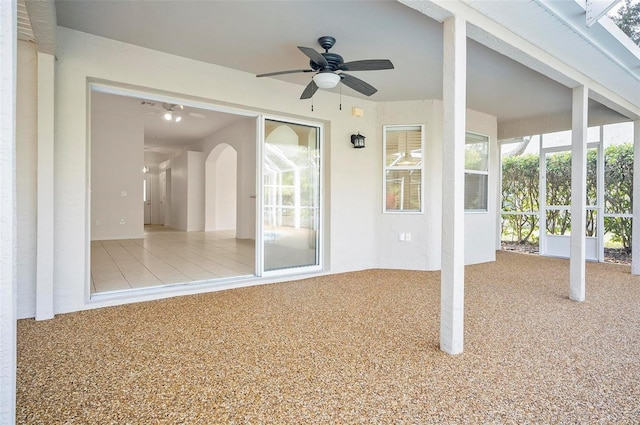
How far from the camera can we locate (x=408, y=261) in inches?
212

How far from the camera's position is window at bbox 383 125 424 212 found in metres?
5.47

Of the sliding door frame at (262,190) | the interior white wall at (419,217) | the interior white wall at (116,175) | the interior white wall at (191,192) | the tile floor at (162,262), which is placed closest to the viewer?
the tile floor at (162,262)

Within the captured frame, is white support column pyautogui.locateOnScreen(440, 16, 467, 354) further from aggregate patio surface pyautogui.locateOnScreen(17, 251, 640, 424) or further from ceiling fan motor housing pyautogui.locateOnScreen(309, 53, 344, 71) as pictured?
ceiling fan motor housing pyautogui.locateOnScreen(309, 53, 344, 71)

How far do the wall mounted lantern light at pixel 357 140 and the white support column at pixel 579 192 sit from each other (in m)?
2.52

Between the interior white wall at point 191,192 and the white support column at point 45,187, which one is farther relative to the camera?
the interior white wall at point 191,192

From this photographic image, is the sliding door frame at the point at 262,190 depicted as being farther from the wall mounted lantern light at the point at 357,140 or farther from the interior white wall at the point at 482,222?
the interior white wall at the point at 482,222

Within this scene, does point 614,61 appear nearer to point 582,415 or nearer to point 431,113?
point 431,113

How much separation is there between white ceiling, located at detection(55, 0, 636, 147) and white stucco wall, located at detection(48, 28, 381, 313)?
16cm

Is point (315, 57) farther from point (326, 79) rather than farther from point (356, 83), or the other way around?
point (356, 83)

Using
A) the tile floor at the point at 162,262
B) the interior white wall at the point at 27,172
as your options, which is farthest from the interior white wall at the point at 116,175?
the interior white wall at the point at 27,172

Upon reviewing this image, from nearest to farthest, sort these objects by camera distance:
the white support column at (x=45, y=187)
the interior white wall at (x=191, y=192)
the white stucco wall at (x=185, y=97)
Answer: the white support column at (x=45, y=187) → the white stucco wall at (x=185, y=97) → the interior white wall at (x=191, y=192)

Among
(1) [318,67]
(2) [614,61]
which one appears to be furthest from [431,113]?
(1) [318,67]

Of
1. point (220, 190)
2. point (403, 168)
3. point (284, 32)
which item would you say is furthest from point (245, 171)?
point (284, 32)

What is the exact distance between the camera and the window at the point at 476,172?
6016 millimetres
